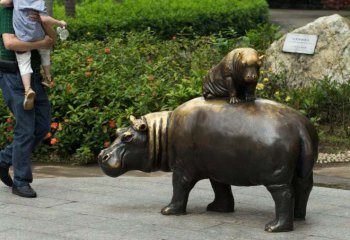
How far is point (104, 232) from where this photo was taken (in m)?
6.49

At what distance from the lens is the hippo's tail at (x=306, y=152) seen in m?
6.45

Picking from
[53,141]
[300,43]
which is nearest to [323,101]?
[300,43]

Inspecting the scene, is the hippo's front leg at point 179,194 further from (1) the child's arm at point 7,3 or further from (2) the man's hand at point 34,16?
(1) the child's arm at point 7,3

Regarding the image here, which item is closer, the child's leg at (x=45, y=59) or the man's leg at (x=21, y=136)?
the man's leg at (x=21, y=136)

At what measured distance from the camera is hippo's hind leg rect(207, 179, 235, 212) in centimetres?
710

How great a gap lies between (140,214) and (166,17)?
11899 millimetres

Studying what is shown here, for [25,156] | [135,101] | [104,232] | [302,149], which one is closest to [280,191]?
[302,149]

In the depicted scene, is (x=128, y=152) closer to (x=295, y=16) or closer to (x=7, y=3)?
(x=7, y=3)

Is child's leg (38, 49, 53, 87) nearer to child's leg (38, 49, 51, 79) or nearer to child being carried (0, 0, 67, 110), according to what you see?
child's leg (38, 49, 51, 79)

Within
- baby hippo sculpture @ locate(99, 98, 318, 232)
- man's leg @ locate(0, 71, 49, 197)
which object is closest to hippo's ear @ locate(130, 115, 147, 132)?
baby hippo sculpture @ locate(99, 98, 318, 232)

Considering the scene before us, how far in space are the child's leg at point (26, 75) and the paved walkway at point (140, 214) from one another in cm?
81

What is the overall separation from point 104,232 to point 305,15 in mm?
22749

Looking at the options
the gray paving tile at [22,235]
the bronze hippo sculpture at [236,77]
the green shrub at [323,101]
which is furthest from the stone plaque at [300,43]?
the gray paving tile at [22,235]

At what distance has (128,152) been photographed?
699 cm
